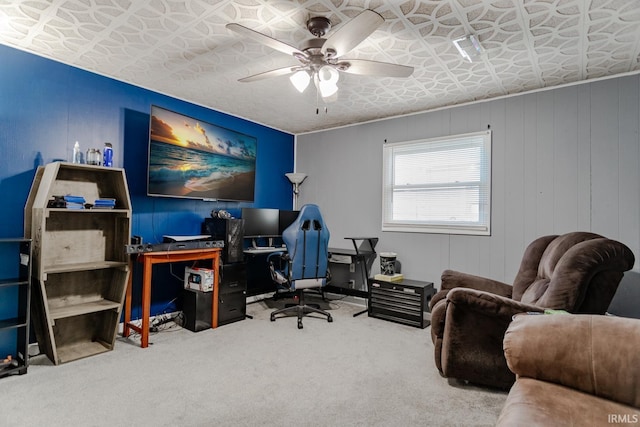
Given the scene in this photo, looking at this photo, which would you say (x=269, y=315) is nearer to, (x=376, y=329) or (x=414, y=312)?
(x=376, y=329)

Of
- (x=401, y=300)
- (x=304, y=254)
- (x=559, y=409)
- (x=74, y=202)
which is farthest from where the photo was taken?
(x=401, y=300)

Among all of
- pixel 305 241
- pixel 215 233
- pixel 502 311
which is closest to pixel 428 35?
pixel 502 311

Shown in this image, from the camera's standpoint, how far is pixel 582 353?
1.29 meters

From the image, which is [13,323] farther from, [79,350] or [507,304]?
[507,304]

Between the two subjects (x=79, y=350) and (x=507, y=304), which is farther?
(x=79, y=350)

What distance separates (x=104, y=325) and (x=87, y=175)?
1.31 metres

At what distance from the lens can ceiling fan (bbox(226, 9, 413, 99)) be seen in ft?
6.38

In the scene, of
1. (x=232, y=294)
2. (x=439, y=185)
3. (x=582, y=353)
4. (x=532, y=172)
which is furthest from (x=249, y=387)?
(x=532, y=172)

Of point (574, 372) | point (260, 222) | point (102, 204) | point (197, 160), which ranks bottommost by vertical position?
point (574, 372)

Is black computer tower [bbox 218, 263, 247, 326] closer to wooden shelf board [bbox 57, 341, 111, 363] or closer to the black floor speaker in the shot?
the black floor speaker

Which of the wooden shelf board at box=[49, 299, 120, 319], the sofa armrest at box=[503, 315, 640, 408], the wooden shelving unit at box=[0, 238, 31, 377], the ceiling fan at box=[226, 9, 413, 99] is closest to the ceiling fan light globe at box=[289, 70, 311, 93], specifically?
the ceiling fan at box=[226, 9, 413, 99]

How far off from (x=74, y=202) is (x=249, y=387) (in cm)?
191

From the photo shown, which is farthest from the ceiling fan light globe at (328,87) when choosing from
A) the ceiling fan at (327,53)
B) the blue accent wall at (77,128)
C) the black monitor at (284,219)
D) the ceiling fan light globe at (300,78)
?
the black monitor at (284,219)

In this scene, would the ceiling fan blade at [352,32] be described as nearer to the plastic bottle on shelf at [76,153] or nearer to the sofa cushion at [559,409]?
the sofa cushion at [559,409]
